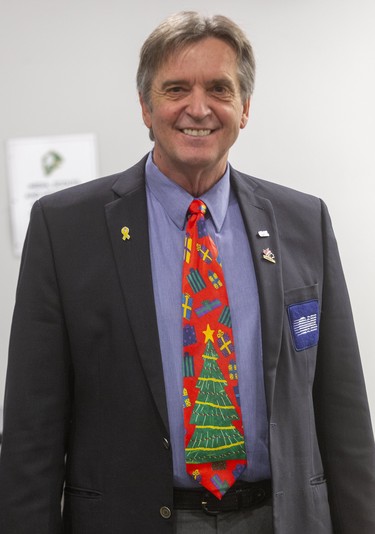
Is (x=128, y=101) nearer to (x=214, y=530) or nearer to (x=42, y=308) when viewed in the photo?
(x=42, y=308)

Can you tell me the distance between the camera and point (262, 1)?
2.99 m

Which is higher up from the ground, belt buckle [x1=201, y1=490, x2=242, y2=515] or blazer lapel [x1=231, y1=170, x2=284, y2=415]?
blazer lapel [x1=231, y1=170, x2=284, y2=415]

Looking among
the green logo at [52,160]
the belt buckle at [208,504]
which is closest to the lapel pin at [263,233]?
the belt buckle at [208,504]

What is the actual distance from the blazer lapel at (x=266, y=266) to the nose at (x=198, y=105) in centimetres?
22

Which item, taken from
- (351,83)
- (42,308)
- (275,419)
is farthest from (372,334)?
(42,308)

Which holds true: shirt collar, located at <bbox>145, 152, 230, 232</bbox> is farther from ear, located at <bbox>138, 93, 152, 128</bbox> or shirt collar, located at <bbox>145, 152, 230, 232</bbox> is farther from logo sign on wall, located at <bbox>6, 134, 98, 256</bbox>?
logo sign on wall, located at <bbox>6, 134, 98, 256</bbox>

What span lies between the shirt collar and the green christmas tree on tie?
281 mm

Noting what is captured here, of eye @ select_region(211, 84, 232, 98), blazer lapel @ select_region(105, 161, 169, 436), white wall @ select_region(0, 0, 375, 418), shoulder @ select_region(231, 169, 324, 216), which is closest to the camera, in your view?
blazer lapel @ select_region(105, 161, 169, 436)

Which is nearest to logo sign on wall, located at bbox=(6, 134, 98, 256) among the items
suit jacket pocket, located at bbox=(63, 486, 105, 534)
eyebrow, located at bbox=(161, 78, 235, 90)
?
eyebrow, located at bbox=(161, 78, 235, 90)

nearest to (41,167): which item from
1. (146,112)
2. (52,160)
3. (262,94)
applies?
(52,160)

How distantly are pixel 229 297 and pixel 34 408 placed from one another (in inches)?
17.5

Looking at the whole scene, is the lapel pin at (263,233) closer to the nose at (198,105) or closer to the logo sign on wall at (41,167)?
the nose at (198,105)

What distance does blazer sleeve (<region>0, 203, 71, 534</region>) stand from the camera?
1.61 metres

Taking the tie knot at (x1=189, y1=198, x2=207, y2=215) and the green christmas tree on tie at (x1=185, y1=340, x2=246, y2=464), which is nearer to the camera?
the green christmas tree on tie at (x1=185, y1=340, x2=246, y2=464)
